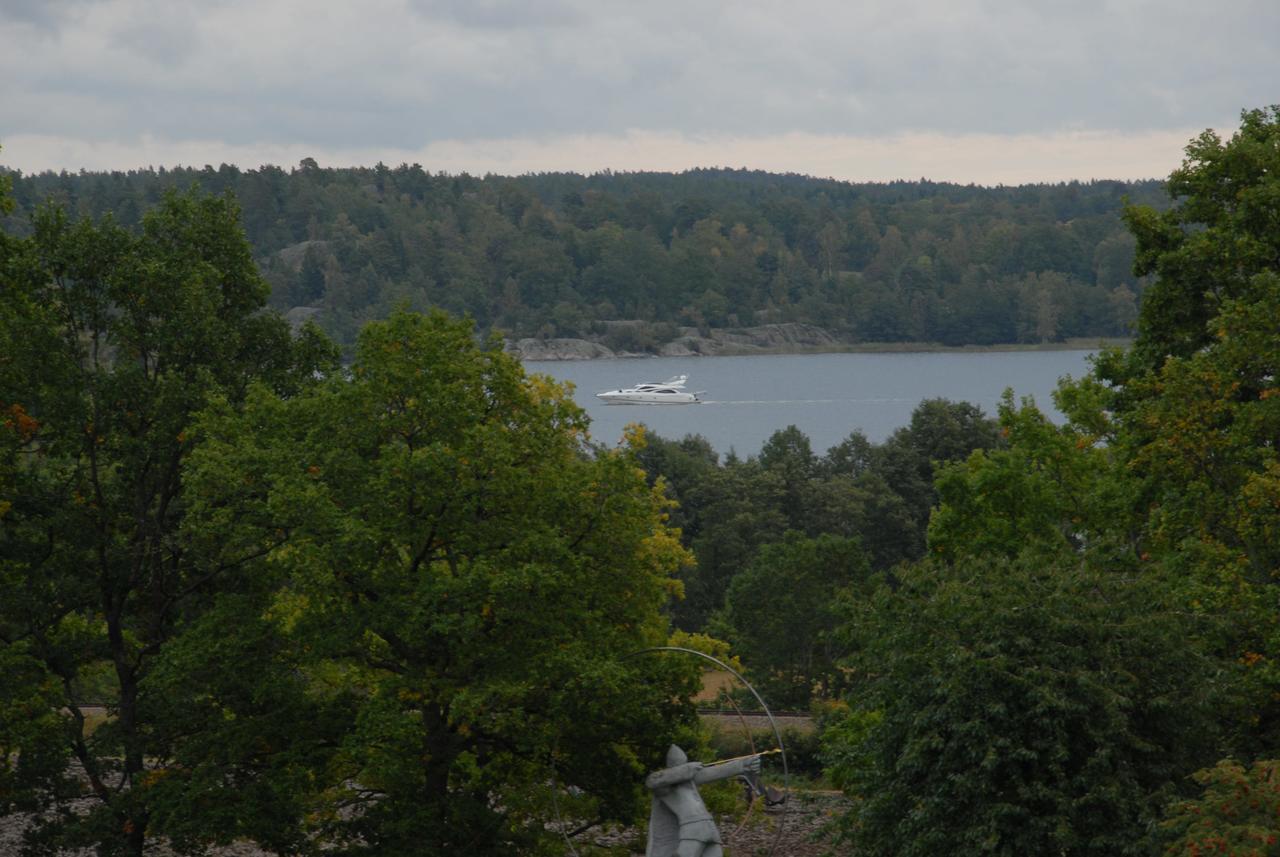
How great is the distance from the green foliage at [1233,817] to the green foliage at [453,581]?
269 inches

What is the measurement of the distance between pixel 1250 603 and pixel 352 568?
10.5 metres

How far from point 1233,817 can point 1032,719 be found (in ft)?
8.98

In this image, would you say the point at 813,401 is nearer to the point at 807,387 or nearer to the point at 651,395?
the point at 807,387

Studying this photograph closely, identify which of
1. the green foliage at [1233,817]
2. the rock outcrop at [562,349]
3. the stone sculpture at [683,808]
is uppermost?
the green foliage at [1233,817]

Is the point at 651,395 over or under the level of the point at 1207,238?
under

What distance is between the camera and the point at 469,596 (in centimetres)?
1897

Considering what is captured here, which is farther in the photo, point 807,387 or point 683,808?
point 807,387

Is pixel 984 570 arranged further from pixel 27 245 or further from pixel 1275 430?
pixel 27 245

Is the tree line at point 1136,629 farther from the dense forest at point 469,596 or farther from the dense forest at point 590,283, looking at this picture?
the dense forest at point 590,283

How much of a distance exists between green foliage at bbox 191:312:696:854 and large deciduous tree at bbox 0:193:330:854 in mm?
1583

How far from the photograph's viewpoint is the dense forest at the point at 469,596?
17031 mm

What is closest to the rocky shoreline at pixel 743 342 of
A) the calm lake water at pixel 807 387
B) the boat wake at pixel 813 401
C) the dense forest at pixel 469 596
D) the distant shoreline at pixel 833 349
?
the distant shoreline at pixel 833 349

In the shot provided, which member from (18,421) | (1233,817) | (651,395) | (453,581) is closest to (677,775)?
(453,581)

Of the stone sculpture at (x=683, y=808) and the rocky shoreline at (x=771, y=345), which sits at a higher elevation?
the stone sculpture at (x=683, y=808)
